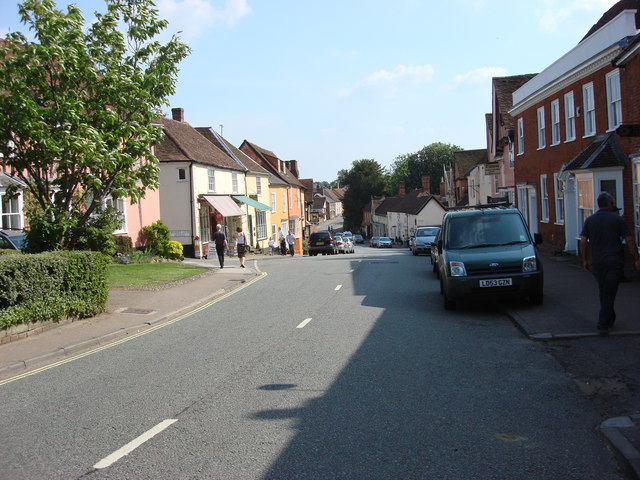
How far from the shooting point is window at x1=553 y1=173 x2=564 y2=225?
78.8ft

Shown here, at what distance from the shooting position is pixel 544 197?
2650 centimetres

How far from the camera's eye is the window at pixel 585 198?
19859 millimetres

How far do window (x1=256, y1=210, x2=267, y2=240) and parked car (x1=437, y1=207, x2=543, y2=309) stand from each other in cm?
3605

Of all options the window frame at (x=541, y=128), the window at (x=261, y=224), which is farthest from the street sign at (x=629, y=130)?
the window at (x=261, y=224)

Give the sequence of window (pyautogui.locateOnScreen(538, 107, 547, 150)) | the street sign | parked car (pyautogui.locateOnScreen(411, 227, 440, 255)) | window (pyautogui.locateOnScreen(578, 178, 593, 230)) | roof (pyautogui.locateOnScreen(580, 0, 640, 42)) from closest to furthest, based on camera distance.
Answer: the street sign → window (pyautogui.locateOnScreen(578, 178, 593, 230)) → roof (pyautogui.locateOnScreen(580, 0, 640, 42)) → window (pyautogui.locateOnScreen(538, 107, 547, 150)) → parked car (pyautogui.locateOnScreen(411, 227, 440, 255))

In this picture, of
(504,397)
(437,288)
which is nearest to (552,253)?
(437,288)

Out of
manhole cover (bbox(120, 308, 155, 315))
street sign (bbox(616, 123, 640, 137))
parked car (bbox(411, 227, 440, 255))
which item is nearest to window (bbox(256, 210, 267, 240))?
parked car (bbox(411, 227, 440, 255))

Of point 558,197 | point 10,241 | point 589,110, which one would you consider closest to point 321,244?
point 558,197

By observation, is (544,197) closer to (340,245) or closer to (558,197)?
(558,197)

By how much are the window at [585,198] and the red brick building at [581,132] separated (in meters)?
0.03

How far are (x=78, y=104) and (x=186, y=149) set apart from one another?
23.4 meters

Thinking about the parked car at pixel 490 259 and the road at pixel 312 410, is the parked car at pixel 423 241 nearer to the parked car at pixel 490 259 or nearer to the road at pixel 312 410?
the parked car at pixel 490 259

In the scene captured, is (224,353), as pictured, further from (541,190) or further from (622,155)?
(541,190)

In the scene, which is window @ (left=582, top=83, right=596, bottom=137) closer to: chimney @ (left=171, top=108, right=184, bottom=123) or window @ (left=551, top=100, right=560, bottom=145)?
window @ (left=551, top=100, right=560, bottom=145)
